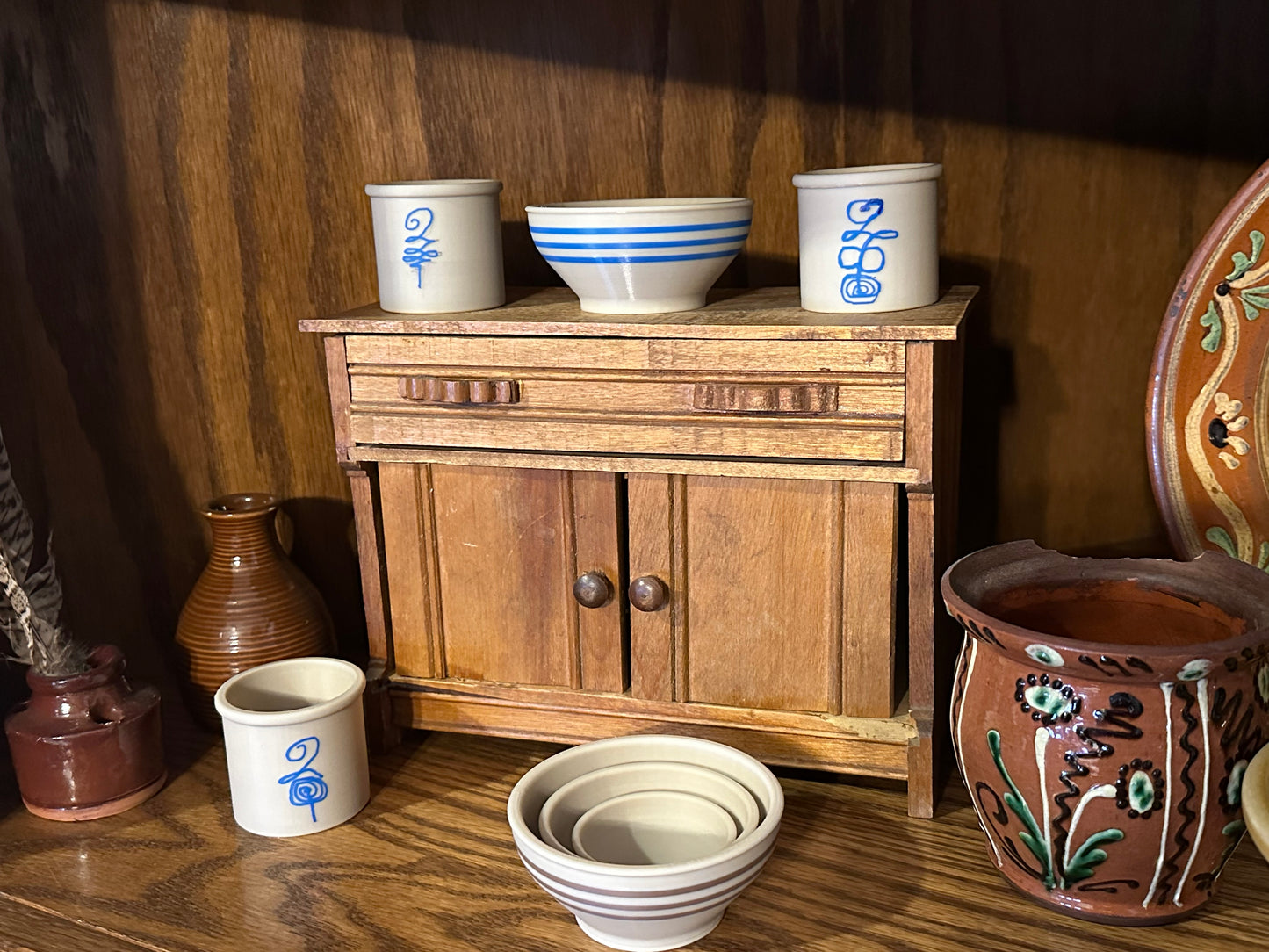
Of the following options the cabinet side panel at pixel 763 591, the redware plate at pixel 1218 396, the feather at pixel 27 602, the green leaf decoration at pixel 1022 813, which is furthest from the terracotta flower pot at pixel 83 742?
the redware plate at pixel 1218 396

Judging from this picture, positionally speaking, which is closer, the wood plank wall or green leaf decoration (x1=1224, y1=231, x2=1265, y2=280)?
green leaf decoration (x1=1224, y1=231, x2=1265, y2=280)

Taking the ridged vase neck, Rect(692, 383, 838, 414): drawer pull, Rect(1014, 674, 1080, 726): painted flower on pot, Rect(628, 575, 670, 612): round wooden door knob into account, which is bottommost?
Rect(1014, 674, 1080, 726): painted flower on pot

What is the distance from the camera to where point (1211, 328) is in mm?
1022

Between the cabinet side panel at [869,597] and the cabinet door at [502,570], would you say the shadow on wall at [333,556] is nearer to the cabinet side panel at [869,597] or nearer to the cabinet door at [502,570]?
the cabinet door at [502,570]

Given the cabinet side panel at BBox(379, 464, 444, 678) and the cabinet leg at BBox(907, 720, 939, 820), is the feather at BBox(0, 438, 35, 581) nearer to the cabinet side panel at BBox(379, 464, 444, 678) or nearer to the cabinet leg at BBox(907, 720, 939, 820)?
the cabinet side panel at BBox(379, 464, 444, 678)

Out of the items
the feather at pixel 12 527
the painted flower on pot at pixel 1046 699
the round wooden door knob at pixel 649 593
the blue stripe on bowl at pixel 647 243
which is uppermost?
the blue stripe on bowl at pixel 647 243

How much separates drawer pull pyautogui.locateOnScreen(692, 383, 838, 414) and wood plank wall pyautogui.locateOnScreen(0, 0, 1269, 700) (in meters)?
0.28

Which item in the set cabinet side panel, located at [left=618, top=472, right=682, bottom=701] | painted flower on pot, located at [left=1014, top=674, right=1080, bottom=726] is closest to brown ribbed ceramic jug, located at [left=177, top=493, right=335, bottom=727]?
cabinet side panel, located at [left=618, top=472, right=682, bottom=701]

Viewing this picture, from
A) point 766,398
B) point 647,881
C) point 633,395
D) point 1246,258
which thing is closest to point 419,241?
point 633,395

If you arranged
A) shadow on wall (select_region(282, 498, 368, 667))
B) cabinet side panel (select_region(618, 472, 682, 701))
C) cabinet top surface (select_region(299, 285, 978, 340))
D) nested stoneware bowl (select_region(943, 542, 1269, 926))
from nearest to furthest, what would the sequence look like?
nested stoneware bowl (select_region(943, 542, 1269, 926)), cabinet top surface (select_region(299, 285, 978, 340)), cabinet side panel (select_region(618, 472, 682, 701)), shadow on wall (select_region(282, 498, 368, 667))

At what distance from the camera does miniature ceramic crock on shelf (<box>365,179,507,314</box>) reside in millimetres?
1082

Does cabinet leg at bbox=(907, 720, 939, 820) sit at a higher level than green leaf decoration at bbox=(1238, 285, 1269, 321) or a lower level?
lower

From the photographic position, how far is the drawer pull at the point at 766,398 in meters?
0.96

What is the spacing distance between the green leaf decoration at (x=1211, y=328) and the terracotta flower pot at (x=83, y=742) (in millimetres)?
964
